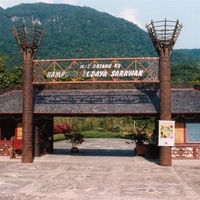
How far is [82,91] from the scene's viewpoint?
A: 24.1m

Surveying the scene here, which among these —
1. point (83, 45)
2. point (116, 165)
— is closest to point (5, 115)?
point (116, 165)

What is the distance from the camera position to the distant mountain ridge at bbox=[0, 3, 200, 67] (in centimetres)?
12144

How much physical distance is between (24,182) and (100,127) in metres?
38.8

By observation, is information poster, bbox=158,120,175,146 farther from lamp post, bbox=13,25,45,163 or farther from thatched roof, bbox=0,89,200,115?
lamp post, bbox=13,25,45,163

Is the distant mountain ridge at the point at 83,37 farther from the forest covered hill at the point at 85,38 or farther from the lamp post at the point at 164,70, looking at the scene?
the lamp post at the point at 164,70

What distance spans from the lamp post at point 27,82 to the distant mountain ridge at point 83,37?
7735cm

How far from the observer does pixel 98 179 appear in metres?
15.3

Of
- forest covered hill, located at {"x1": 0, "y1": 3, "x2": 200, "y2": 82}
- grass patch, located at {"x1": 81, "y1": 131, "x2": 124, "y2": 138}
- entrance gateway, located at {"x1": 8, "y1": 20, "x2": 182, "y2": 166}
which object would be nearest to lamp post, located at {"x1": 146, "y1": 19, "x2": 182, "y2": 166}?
entrance gateway, located at {"x1": 8, "y1": 20, "x2": 182, "y2": 166}

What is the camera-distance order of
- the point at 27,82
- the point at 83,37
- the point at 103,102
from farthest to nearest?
the point at 83,37 < the point at 103,102 < the point at 27,82

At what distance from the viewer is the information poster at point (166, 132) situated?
19.7 metres

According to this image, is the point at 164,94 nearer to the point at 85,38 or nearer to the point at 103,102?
the point at 103,102

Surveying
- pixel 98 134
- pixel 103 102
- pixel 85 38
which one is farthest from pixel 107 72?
pixel 85 38

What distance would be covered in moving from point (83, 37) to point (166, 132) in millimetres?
126193

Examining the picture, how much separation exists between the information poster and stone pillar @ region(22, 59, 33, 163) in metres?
8.04
